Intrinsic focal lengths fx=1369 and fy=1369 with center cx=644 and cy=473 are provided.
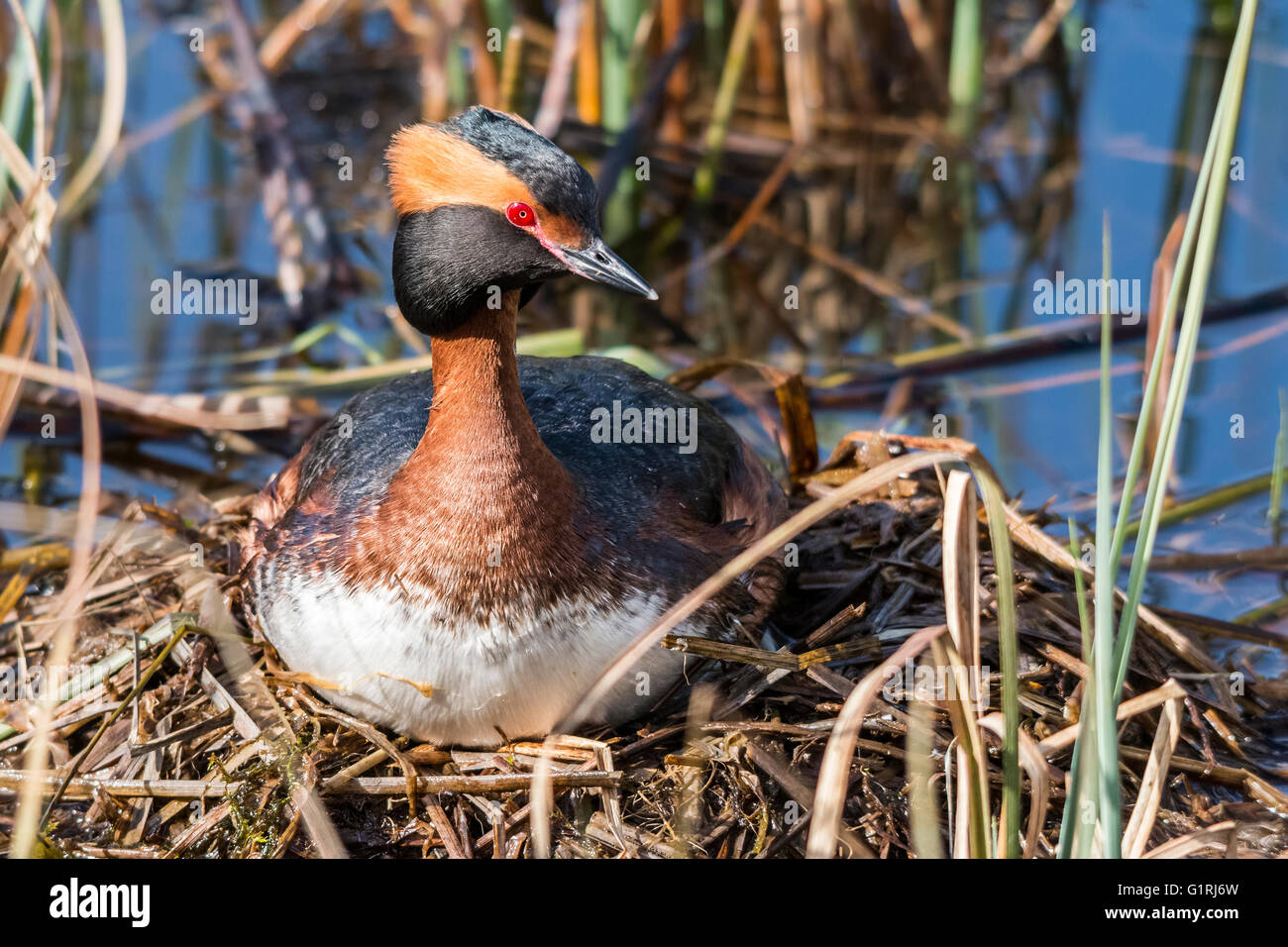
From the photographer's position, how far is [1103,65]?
10.4 m

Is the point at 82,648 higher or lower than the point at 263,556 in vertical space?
lower

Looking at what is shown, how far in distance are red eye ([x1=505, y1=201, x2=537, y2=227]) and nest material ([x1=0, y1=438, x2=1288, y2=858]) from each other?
147 centimetres

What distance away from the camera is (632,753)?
15.3ft

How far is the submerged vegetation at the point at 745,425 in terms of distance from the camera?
→ 3578 millimetres

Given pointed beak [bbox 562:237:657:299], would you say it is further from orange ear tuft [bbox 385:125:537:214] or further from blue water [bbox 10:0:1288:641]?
blue water [bbox 10:0:1288:641]

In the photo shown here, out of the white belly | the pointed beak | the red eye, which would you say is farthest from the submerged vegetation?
the red eye

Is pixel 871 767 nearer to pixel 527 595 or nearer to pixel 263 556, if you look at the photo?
pixel 527 595

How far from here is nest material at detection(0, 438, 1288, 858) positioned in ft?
14.7

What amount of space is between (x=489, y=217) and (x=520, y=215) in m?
0.10

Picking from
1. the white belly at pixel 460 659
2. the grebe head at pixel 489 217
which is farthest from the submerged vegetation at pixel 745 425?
the grebe head at pixel 489 217

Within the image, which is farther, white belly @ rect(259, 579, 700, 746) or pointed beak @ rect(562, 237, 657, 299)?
white belly @ rect(259, 579, 700, 746)

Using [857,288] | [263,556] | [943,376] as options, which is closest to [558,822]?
[263,556]

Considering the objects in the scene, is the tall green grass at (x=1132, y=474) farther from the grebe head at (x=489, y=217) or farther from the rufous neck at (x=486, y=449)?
the rufous neck at (x=486, y=449)

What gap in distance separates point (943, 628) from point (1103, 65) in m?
8.57
